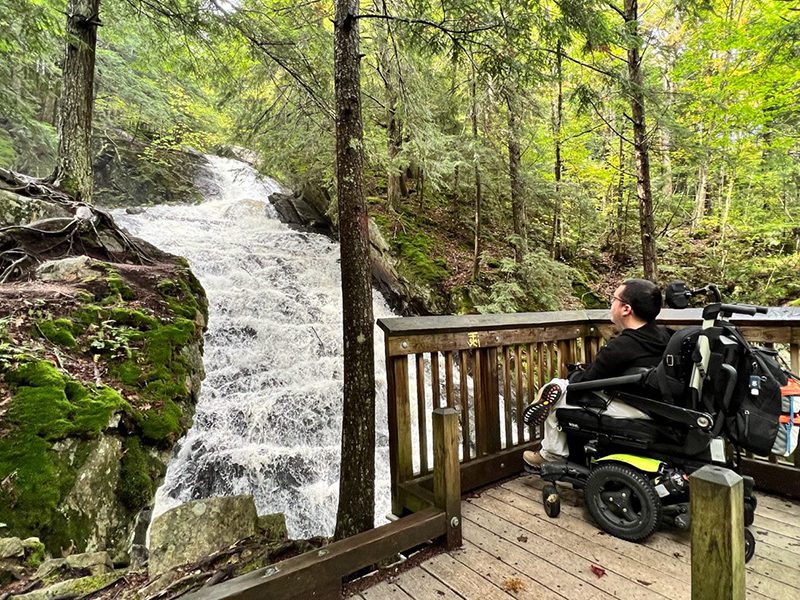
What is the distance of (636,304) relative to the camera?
8.13ft

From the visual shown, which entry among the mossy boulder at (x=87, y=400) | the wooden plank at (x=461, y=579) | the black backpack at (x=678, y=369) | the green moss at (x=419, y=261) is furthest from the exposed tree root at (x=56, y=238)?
the black backpack at (x=678, y=369)

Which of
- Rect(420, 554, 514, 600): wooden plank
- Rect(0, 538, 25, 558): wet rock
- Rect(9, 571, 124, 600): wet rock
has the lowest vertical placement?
Rect(9, 571, 124, 600): wet rock

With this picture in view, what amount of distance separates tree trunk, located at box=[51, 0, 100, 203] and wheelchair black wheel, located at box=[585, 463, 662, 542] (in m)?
8.39

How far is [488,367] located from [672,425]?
1154mm

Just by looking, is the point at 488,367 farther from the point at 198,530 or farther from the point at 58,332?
the point at 58,332

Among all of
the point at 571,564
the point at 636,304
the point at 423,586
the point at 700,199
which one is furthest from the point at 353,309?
the point at 700,199

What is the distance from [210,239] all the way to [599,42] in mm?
9188

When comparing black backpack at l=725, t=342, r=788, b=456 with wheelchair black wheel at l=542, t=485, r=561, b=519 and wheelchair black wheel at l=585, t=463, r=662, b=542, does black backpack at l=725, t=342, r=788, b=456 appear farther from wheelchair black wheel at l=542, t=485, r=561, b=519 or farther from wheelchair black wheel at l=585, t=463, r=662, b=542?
wheelchair black wheel at l=542, t=485, r=561, b=519

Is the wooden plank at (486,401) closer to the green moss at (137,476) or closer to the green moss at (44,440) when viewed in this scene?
the green moss at (137,476)

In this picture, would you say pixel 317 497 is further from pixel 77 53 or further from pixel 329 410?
pixel 77 53

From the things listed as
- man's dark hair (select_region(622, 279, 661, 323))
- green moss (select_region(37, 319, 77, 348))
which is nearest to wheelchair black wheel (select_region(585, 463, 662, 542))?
man's dark hair (select_region(622, 279, 661, 323))

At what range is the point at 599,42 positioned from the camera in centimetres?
358

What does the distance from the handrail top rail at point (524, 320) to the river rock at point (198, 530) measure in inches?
92.9

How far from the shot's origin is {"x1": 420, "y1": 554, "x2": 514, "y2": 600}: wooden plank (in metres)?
1.89
